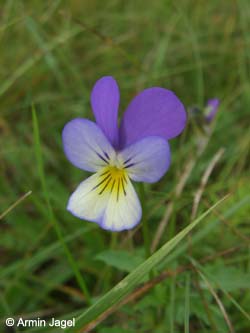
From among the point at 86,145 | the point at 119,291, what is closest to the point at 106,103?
the point at 86,145

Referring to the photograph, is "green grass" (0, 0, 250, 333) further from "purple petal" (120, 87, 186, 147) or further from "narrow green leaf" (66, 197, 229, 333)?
"purple petal" (120, 87, 186, 147)

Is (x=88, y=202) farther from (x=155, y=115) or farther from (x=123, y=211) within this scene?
(x=155, y=115)

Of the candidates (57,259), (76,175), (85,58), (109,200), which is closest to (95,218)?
(109,200)

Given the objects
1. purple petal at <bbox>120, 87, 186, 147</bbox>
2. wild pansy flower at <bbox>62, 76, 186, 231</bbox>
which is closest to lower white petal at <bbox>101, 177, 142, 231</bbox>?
wild pansy flower at <bbox>62, 76, 186, 231</bbox>

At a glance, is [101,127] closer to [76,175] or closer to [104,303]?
[104,303]

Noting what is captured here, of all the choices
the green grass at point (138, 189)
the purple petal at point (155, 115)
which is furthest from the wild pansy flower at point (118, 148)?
the green grass at point (138, 189)

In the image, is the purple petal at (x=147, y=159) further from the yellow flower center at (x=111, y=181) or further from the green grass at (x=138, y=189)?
the green grass at (x=138, y=189)

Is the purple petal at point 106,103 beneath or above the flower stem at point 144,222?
above
